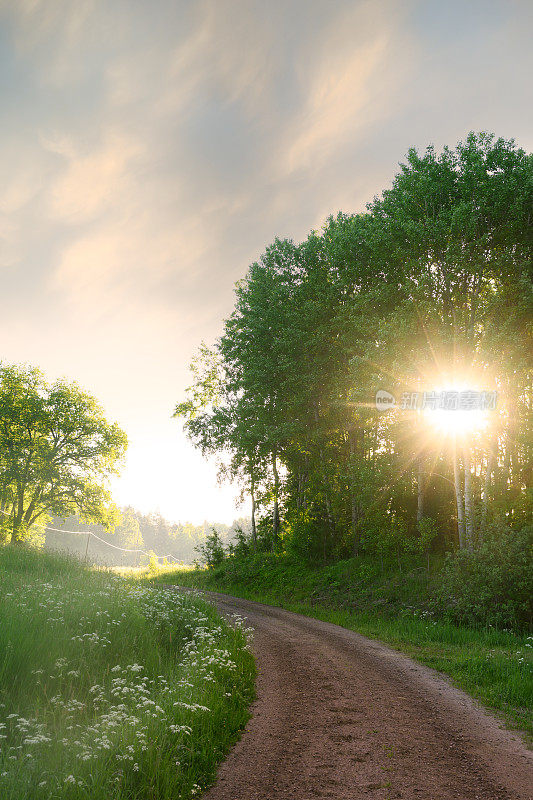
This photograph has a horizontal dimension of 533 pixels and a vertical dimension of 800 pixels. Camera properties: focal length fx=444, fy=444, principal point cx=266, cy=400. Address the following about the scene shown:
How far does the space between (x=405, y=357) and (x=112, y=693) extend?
1729 cm

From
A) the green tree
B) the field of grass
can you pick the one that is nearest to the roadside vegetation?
the field of grass

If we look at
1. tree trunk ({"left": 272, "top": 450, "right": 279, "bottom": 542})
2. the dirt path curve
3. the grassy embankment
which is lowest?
the grassy embankment

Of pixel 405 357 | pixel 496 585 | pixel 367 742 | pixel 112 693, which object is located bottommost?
pixel 367 742

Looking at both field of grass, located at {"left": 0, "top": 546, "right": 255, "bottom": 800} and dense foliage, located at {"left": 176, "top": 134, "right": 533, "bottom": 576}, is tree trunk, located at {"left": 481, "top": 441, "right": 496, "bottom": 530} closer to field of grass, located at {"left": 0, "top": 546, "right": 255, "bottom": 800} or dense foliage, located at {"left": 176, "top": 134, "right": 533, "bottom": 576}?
dense foliage, located at {"left": 176, "top": 134, "right": 533, "bottom": 576}

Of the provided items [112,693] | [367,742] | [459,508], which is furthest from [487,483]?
[112,693]

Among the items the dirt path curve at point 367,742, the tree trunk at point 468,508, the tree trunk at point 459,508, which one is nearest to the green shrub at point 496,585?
the tree trunk at point 468,508

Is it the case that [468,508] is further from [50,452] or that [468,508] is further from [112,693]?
[50,452]

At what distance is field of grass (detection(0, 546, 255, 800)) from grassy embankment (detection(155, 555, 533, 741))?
4865 mm

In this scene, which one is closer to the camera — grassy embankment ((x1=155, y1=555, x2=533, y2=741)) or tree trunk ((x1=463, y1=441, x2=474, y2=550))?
grassy embankment ((x1=155, y1=555, x2=533, y2=741))

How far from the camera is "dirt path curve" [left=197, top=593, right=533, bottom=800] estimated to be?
5.34 meters

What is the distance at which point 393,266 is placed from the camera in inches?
943

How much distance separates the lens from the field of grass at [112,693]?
5062 mm

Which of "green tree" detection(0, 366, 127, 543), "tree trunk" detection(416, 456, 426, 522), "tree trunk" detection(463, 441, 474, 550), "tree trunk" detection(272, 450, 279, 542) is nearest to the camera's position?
"tree trunk" detection(463, 441, 474, 550)

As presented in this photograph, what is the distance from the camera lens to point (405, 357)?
20531mm
